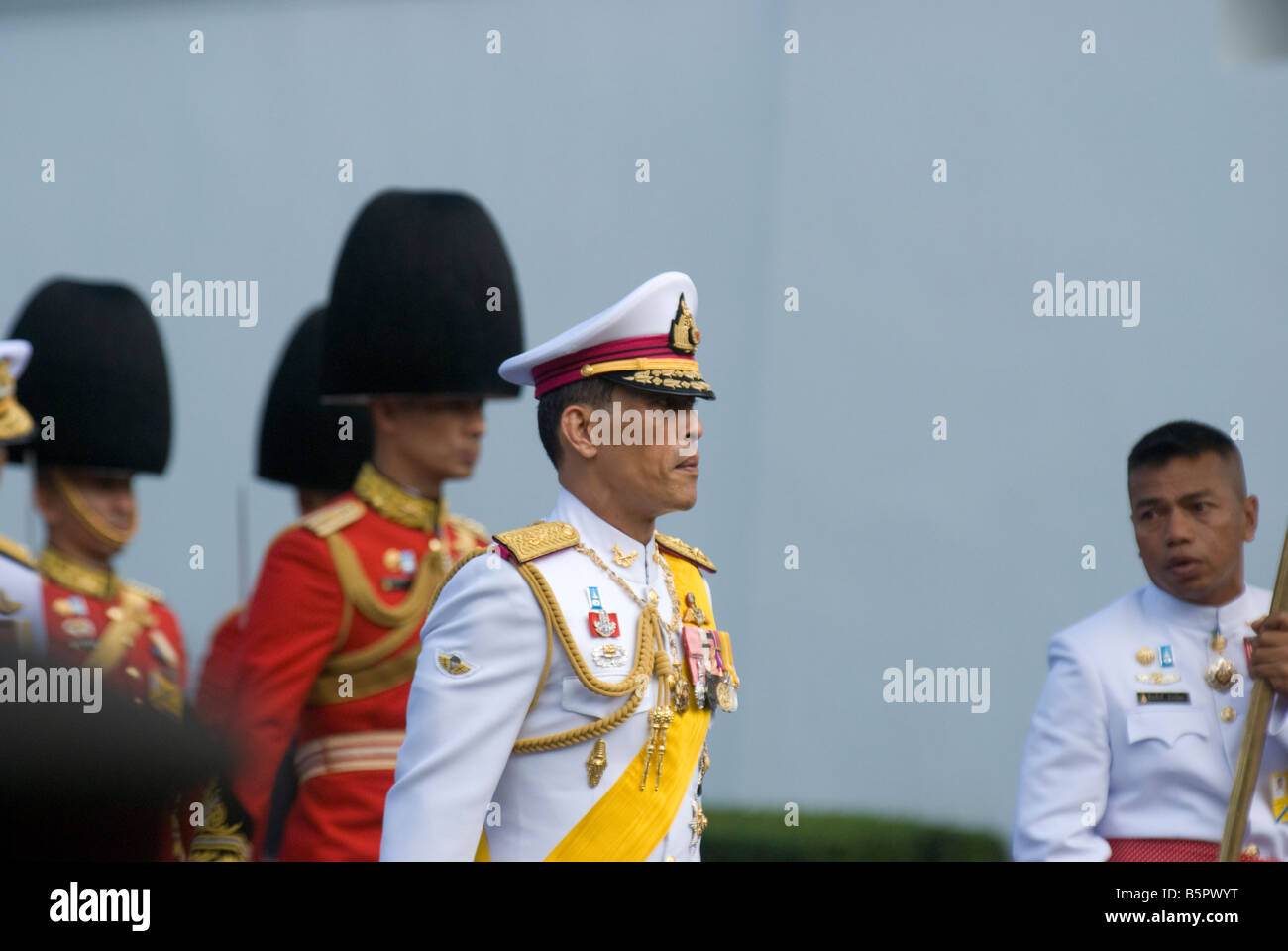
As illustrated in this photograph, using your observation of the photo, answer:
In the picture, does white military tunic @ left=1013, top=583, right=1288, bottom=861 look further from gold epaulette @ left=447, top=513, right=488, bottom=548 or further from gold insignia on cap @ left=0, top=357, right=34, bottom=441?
gold insignia on cap @ left=0, top=357, right=34, bottom=441

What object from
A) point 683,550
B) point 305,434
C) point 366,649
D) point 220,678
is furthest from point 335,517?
point 683,550

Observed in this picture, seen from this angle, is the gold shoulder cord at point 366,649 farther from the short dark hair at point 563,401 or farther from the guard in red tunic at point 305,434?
the short dark hair at point 563,401

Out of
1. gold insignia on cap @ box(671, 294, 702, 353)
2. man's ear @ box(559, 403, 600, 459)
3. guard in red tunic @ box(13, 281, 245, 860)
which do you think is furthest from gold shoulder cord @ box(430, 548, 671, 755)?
guard in red tunic @ box(13, 281, 245, 860)

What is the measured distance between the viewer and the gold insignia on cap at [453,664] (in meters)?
3.56

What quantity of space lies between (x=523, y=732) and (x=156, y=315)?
3479mm

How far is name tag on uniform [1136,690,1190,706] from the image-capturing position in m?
4.84

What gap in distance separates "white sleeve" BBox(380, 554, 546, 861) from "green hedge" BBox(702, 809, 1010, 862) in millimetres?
2935

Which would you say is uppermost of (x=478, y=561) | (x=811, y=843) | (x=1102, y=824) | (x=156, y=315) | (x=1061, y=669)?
(x=156, y=315)

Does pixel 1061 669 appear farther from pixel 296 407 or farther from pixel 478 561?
pixel 296 407

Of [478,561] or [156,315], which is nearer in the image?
[478,561]

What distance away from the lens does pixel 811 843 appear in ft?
21.1
